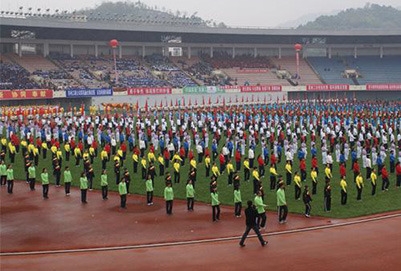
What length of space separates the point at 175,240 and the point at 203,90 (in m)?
42.5

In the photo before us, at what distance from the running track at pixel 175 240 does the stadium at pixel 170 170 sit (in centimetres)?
5

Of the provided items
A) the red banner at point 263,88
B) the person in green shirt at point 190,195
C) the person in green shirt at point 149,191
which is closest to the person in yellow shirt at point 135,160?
the person in green shirt at point 149,191

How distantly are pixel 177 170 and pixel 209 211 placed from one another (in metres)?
3.76

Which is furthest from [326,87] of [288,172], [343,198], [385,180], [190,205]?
[190,205]

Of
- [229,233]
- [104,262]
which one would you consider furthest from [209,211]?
A: [104,262]

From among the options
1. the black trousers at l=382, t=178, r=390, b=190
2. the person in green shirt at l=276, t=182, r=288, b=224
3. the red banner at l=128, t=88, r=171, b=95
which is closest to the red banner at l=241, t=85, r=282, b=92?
the red banner at l=128, t=88, r=171, b=95

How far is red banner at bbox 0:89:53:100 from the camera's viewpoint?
4372 centimetres

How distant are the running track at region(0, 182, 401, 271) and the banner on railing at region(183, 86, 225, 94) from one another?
3730 cm

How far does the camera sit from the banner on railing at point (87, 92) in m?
47.7

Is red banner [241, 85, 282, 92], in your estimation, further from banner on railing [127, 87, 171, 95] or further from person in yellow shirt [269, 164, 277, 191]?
person in yellow shirt [269, 164, 277, 191]

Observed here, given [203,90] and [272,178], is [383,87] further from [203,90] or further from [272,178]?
[272,178]

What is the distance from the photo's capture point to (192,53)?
6675 cm

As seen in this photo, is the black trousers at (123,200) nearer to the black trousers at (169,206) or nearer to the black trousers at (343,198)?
the black trousers at (169,206)

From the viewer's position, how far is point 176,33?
197 ft
